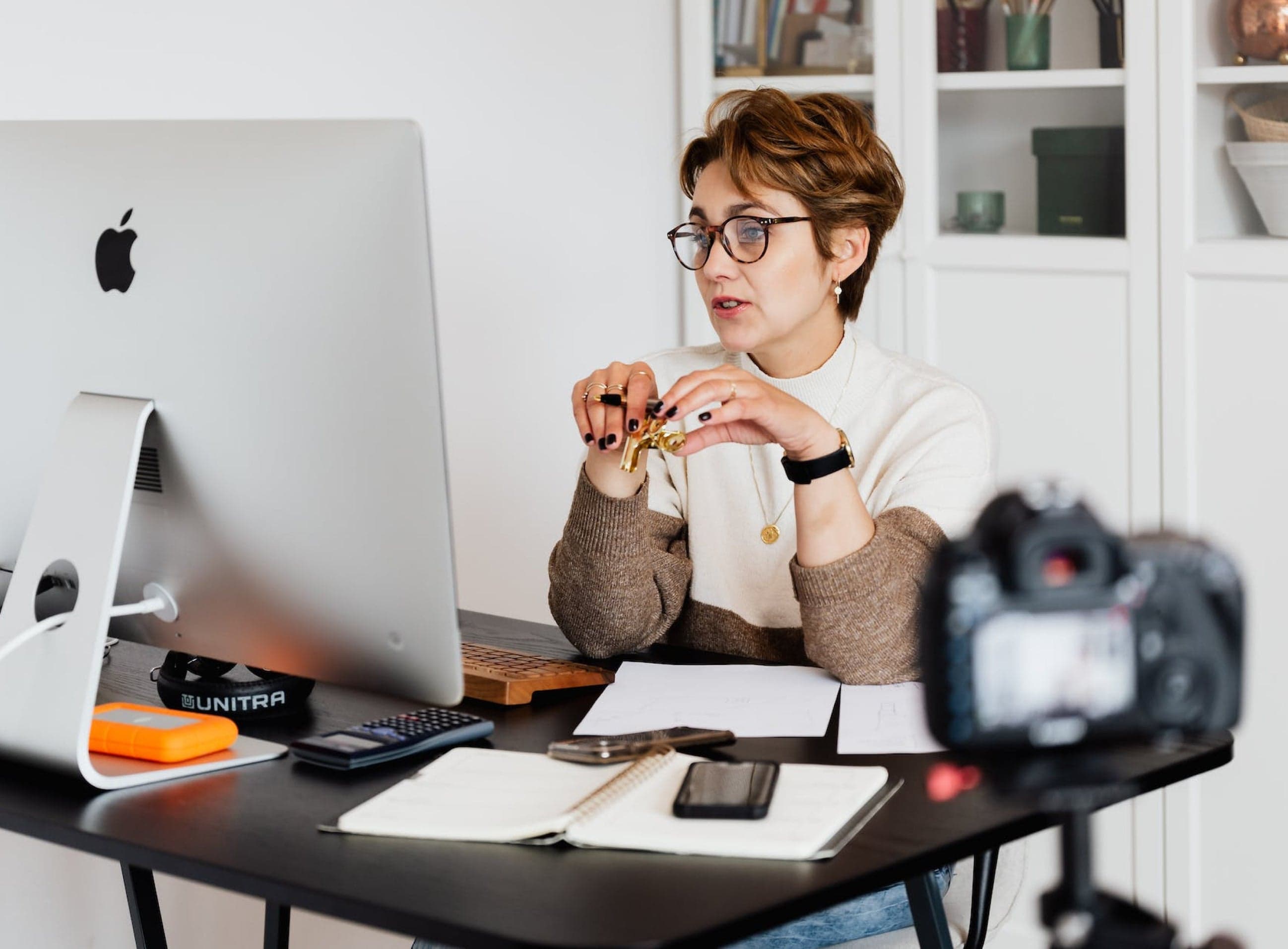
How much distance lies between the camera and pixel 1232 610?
71cm

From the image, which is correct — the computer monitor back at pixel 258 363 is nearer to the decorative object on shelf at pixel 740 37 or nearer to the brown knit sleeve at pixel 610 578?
the brown knit sleeve at pixel 610 578

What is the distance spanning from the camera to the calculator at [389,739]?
51.9 inches

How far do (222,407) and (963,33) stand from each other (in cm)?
193

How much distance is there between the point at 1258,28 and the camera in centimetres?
248

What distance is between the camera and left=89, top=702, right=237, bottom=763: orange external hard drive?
1.33 meters

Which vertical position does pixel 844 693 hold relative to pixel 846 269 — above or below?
below

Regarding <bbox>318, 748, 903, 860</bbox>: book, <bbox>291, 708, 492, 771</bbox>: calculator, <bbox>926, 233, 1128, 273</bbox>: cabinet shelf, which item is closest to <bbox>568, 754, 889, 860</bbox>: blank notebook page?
<bbox>318, 748, 903, 860</bbox>: book

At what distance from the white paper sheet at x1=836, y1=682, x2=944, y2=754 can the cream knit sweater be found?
28 millimetres

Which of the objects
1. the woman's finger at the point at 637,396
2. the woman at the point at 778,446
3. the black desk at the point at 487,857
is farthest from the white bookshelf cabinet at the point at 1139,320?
the black desk at the point at 487,857

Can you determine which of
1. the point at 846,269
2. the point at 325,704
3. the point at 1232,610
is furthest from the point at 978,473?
the point at 1232,610

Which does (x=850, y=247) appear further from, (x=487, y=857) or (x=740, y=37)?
(x=740, y=37)

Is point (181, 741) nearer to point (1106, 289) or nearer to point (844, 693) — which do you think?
point (844, 693)

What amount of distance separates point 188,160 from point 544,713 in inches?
22.7

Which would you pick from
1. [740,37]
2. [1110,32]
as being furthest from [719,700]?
[740,37]
